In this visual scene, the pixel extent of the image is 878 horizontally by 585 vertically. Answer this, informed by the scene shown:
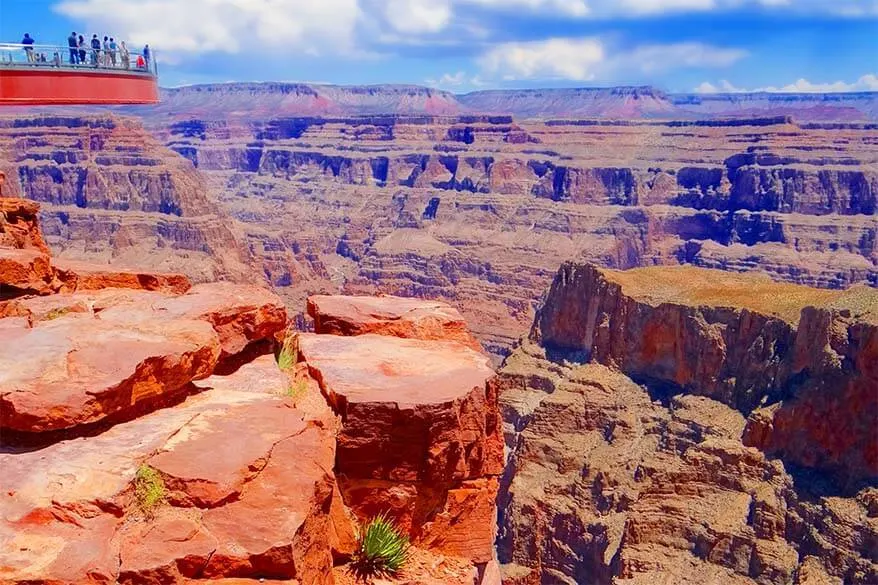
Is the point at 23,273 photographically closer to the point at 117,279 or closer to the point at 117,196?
the point at 117,279

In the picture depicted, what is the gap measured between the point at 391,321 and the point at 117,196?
418 ft

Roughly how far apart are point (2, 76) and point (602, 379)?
36242mm

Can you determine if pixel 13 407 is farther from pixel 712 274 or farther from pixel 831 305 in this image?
pixel 712 274

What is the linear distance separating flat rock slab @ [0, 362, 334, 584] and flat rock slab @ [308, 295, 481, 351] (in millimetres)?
3593

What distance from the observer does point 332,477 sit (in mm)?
8094

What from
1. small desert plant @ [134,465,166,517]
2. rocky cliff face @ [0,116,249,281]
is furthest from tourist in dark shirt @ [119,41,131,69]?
rocky cliff face @ [0,116,249,281]

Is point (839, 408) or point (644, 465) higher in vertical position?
point (839, 408)

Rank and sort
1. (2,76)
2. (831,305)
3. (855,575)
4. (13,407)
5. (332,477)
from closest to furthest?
Answer: (13,407) < (332,477) < (2,76) < (855,575) < (831,305)

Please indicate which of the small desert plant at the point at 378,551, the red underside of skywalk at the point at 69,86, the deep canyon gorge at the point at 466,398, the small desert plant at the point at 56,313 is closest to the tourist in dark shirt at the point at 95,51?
the red underside of skywalk at the point at 69,86

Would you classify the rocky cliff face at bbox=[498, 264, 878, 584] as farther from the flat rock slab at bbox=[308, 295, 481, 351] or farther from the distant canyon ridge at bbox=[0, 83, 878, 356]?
the distant canyon ridge at bbox=[0, 83, 878, 356]

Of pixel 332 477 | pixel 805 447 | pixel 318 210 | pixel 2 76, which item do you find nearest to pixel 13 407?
pixel 332 477

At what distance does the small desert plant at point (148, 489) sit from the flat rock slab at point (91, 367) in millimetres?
827

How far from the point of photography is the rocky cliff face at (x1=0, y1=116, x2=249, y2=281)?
381 feet

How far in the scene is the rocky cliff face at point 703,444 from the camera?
109ft
